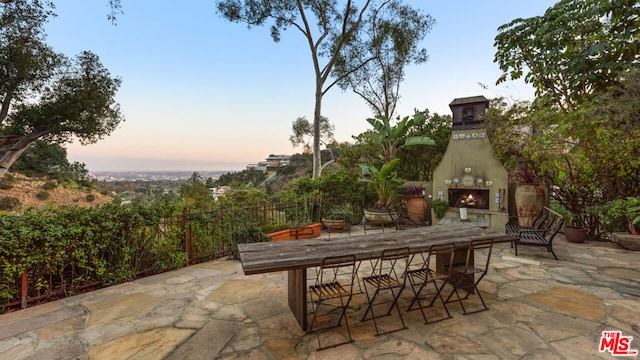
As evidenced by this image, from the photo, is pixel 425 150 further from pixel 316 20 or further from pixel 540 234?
pixel 316 20

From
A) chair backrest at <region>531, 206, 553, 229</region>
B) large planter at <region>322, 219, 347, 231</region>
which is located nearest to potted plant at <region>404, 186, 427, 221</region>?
large planter at <region>322, 219, 347, 231</region>

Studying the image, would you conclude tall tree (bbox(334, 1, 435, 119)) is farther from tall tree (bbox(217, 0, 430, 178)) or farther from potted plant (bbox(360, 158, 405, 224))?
potted plant (bbox(360, 158, 405, 224))

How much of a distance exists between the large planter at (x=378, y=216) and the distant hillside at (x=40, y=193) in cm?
1549

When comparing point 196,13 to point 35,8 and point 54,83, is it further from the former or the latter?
point 54,83

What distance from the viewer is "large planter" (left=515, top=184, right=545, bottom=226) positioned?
22.0ft

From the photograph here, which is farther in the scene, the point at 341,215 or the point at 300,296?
the point at 341,215

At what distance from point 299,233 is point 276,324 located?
374 centimetres

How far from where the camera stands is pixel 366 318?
115 inches

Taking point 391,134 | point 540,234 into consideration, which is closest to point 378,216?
point 391,134

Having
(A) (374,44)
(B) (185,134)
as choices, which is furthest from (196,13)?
(A) (374,44)

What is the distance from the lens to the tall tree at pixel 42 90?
10742 mm

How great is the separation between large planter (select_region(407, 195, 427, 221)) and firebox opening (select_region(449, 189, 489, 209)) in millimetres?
766

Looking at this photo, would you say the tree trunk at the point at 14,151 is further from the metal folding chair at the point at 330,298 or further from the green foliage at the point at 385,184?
the metal folding chair at the point at 330,298

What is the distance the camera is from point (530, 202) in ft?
22.0
